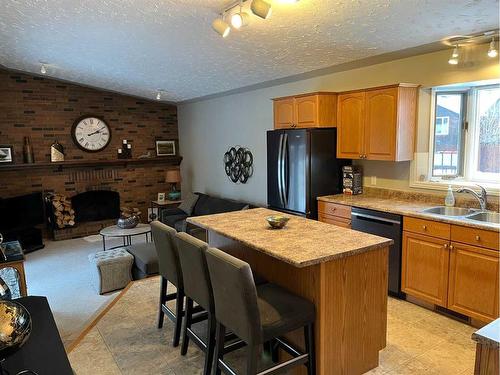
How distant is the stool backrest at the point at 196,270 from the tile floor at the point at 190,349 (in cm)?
52

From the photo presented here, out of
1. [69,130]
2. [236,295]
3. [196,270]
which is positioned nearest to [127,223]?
[69,130]

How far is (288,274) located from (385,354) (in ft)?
3.13

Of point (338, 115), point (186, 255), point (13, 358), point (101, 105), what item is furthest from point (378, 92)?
point (101, 105)

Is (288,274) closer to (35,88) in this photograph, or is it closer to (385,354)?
(385,354)

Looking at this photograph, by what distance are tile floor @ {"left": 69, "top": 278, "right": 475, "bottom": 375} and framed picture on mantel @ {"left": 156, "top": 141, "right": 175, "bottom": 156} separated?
513 cm

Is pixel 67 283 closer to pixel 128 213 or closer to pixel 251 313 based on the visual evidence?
pixel 128 213

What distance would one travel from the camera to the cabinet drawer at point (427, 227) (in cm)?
307

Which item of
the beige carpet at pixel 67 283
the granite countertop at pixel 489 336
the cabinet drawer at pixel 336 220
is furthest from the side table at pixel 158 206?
the granite countertop at pixel 489 336

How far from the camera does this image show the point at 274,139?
459 cm

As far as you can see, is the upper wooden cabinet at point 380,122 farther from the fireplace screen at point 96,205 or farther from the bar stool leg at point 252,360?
the fireplace screen at point 96,205

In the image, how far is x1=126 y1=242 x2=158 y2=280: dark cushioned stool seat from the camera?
4.43m

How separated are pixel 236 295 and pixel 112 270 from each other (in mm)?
2970

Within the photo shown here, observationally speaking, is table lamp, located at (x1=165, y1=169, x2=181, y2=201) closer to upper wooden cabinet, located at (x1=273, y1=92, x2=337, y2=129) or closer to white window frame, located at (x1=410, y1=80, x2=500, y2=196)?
upper wooden cabinet, located at (x1=273, y1=92, x2=337, y2=129)

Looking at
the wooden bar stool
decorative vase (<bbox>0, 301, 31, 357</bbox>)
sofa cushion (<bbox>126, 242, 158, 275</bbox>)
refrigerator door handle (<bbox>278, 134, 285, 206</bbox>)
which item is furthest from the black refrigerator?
decorative vase (<bbox>0, 301, 31, 357</bbox>)
